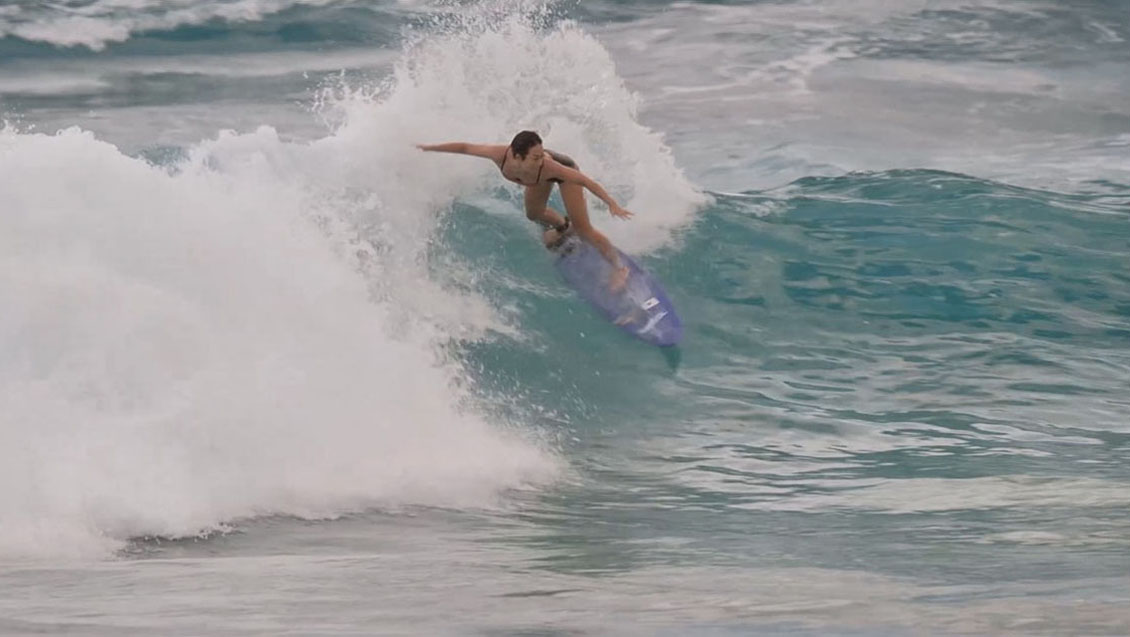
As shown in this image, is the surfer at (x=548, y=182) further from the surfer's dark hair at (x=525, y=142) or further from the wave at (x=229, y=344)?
the wave at (x=229, y=344)

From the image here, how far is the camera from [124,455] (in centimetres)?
645

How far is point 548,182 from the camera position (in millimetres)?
9727

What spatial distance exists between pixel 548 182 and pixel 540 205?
8.3 inches

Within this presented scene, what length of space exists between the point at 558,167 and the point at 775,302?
2827 millimetres

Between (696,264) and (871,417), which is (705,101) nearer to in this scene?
(696,264)

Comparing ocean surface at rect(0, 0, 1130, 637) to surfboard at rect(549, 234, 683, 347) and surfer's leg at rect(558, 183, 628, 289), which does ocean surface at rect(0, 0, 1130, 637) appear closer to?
surfboard at rect(549, 234, 683, 347)

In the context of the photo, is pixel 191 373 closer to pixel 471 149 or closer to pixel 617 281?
pixel 471 149

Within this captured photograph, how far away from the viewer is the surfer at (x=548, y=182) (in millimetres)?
9297

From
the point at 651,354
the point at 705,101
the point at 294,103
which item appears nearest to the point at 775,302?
the point at 651,354

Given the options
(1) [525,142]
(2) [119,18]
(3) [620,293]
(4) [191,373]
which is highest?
(1) [525,142]

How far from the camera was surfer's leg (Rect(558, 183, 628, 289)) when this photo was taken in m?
9.68

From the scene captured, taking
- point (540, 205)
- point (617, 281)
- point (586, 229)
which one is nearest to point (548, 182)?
point (540, 205)

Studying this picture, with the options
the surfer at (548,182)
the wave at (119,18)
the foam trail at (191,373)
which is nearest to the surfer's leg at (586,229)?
the surfer at (548,182)

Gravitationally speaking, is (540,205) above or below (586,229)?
above
